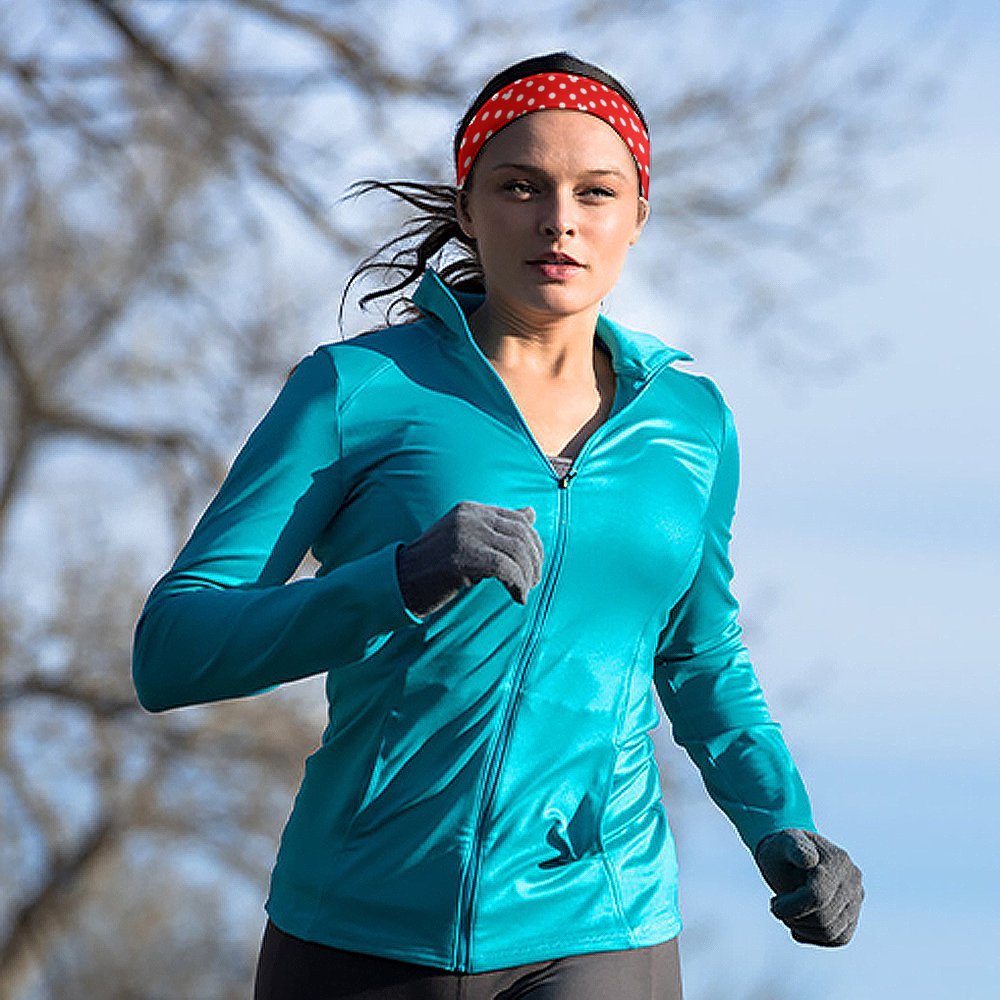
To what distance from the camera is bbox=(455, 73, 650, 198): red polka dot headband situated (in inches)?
101

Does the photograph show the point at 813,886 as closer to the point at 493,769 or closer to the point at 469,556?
the point at 493,769

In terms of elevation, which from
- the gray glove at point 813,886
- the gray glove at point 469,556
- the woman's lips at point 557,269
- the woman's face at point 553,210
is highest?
the woman's face at point 553,210

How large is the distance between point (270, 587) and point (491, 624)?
0.27 m

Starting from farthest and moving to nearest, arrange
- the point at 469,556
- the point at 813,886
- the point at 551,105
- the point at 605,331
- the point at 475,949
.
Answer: the point at 605,331 < the point at 551,105 < the point at 813,886 < the point at 475,949 < the point at 469,556

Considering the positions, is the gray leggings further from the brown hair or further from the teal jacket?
the brown hair

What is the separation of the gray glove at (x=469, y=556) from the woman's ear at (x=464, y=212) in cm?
64

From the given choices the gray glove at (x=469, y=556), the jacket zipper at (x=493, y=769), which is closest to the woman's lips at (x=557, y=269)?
the jacket zipper at (x=493, y=769)

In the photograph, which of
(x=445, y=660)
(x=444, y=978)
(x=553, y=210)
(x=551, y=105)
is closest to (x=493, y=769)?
(x=445, y=660)

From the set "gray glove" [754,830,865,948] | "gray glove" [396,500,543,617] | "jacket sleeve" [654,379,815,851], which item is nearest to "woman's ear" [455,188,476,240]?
"jacket sleeve" [654,379,815,851]

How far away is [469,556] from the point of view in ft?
6.84

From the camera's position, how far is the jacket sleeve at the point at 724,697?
8.48 feet

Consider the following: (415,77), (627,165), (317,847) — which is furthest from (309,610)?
(415,77)

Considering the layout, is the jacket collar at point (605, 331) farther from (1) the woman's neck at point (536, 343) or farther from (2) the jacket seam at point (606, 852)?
(2) the jacket seam at point (606, 852)

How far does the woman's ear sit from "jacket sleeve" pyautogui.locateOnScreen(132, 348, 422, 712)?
0.35 m
